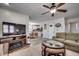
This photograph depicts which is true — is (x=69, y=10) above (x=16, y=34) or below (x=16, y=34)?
above

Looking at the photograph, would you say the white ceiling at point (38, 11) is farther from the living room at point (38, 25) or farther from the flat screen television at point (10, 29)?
the flat screen television at point (10, 29)

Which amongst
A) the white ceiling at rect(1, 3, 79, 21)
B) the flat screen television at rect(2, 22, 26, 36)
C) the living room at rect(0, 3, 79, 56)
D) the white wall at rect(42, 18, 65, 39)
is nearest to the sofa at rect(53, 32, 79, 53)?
the living room at rect(0, 3, 79, 56)

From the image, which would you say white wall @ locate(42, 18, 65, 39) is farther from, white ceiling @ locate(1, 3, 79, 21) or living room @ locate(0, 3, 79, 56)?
white ceiling @ locate(1, 3, 79, 21)

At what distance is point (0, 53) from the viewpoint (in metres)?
1.34

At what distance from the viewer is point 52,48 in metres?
1.78

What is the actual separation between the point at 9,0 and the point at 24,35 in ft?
3.31

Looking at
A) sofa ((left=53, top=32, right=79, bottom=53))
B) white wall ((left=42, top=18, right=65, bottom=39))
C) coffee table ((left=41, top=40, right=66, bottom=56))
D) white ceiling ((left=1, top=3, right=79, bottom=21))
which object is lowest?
coffee table ((left=41, top=40, right=66, bottom=56))

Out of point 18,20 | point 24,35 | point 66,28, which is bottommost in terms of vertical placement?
point 24,35

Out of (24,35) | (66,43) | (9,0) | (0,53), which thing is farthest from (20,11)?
(66,43)

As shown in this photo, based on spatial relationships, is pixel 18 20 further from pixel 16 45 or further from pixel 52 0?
pixel 52 0

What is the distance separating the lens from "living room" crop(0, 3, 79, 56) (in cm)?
152

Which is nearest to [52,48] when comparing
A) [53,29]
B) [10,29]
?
[53,29]

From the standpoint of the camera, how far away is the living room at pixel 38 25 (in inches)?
60.0

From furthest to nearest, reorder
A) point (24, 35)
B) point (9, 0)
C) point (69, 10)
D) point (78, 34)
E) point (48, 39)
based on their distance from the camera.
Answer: point (48, 39)
point (24, 35)
point (78, 34)
point (69, 10)
point (9, 0)
